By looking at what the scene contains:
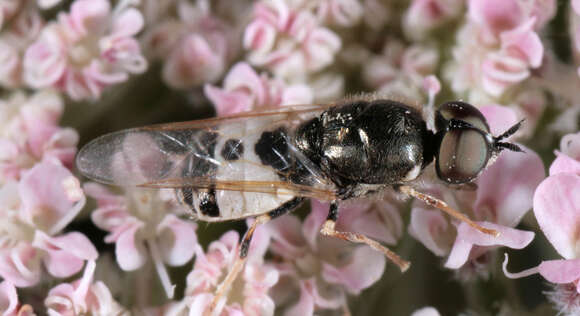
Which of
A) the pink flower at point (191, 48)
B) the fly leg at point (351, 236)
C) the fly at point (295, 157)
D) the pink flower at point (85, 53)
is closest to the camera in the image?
the fly at point (295, 157)

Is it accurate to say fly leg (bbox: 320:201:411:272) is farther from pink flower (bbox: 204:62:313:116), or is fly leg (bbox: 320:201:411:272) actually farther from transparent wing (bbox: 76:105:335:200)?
pink flower (bbox: 204:62:313:116)

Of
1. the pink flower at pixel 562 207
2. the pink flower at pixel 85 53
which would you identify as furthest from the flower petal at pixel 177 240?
the pink flower at pixel 562 207

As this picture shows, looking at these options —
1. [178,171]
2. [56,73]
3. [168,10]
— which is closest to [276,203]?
[178,171]

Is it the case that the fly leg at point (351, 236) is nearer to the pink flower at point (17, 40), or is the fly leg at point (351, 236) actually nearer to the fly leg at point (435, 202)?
the fly leg at point (435, 202)

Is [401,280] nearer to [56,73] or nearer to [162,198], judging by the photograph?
[162,198]

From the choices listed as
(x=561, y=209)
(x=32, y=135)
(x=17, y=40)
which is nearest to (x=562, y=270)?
(x=561, y=209)

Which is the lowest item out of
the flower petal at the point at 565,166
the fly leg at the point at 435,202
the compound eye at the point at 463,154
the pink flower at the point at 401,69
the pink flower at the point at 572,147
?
Result: the fly leg at the point at 435,202

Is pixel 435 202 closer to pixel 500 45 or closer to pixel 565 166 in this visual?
pixel 565 166
